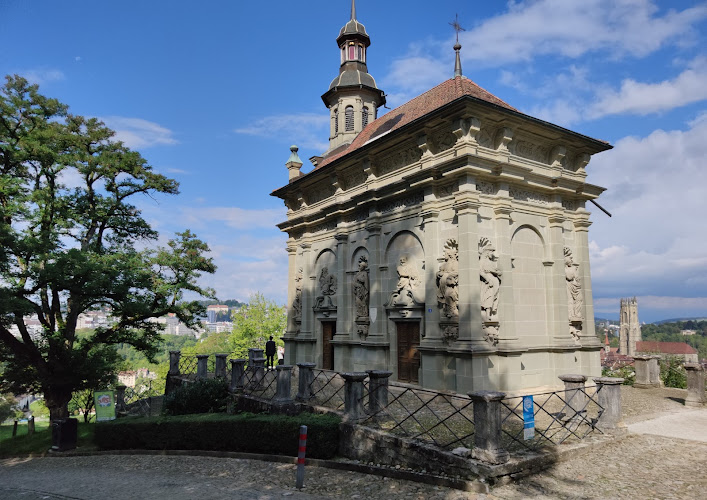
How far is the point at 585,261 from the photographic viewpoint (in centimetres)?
1769

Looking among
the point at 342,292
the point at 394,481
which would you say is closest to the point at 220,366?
the point at 342,292

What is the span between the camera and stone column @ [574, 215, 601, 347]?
17.2 m

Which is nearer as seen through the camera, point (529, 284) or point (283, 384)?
point (283, 384)

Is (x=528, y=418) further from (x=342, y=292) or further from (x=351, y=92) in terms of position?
(x=351, y=92)

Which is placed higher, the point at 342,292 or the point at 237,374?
the point at 342,292

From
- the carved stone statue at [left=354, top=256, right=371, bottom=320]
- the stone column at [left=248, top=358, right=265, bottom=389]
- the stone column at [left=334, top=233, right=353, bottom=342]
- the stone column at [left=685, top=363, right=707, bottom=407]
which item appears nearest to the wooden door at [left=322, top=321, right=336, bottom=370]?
the stone column at [left=334, top=233, right=353, bottom=342]

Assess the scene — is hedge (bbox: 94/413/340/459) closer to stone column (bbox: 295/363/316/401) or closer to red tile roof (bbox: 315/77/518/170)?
stone column (bbox: 295/363/316/401)

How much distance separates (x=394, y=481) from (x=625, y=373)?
1638 centimetres

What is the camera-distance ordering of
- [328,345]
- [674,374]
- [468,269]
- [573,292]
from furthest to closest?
[328,345], [674,374], [573,292], [468,269]

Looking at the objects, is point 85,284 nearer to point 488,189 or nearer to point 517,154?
point 488,189

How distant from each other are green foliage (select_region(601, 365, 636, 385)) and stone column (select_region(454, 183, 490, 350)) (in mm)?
10206

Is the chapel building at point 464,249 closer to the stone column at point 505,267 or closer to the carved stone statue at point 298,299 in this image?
the stone column at point 505,267

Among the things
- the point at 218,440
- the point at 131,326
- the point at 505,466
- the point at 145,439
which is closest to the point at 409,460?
the point at 505,466

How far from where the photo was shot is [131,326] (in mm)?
22766
